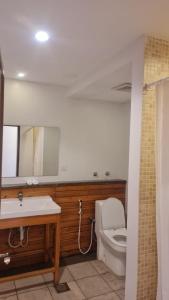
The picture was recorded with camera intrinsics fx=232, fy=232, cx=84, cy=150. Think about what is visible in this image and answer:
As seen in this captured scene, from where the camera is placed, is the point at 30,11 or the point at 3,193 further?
the point at 3,193

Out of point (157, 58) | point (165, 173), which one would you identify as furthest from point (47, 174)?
point (157, 58)

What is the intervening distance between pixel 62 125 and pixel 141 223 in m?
1.88

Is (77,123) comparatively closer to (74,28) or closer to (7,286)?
(74,28)

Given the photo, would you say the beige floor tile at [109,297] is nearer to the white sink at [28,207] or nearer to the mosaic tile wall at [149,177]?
the mosaic tile wall at [149,177]

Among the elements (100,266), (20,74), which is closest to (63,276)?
(100,266)

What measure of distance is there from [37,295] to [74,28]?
251 cm

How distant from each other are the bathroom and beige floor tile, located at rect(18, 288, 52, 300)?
17 mm

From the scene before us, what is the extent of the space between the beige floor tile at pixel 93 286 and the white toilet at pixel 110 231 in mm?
249

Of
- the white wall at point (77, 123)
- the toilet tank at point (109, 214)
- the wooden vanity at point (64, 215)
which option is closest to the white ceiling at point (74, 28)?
the white wall at point (77, 123)

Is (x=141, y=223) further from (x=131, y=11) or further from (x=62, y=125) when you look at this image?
(x=62, y=125)

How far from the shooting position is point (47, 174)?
3227 millimetres

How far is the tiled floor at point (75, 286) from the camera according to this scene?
235 centimetres

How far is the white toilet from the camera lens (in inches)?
108

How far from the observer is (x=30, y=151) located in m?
3.09
